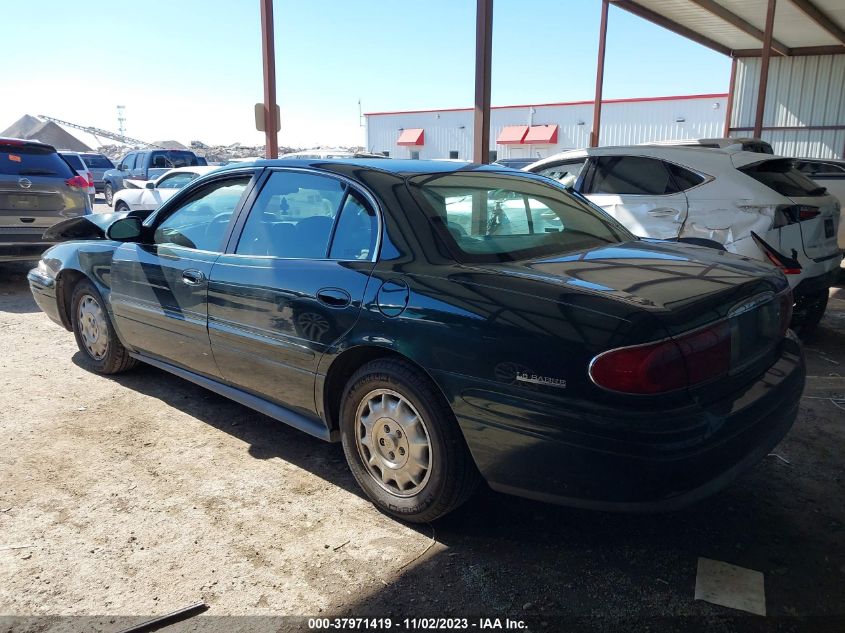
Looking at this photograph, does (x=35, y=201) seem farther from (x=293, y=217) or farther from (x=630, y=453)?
(x=630, y=453)

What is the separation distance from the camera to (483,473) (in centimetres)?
250

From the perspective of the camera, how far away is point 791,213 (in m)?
5.11

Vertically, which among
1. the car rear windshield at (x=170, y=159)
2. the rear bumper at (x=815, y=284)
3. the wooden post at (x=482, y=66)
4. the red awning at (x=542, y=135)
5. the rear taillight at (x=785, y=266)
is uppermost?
the red awning at (x=542, y=135)

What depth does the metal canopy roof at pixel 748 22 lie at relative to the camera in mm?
14594

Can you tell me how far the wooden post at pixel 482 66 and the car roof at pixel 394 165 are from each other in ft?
13.5

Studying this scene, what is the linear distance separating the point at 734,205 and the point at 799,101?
19357 mm

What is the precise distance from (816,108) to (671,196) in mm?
18990

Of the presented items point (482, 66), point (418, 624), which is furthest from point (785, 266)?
point (418, 624)

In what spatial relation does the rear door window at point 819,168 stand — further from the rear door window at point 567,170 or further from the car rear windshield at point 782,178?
the rear door window at point 567,170

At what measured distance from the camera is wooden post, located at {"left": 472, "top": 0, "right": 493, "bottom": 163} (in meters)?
7.41

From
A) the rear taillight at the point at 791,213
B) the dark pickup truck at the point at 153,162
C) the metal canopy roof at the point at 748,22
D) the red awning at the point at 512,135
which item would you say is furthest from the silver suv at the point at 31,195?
the red awning at the point at 512,135

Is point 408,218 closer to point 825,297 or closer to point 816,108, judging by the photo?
point 825,297

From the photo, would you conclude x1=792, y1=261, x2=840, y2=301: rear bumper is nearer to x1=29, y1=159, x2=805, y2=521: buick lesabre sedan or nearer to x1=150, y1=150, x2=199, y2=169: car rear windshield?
x1=29, y1=159, x2=805, y2=521: buick lesabre sedan

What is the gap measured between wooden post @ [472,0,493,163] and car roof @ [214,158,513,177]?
4115 millimetres
